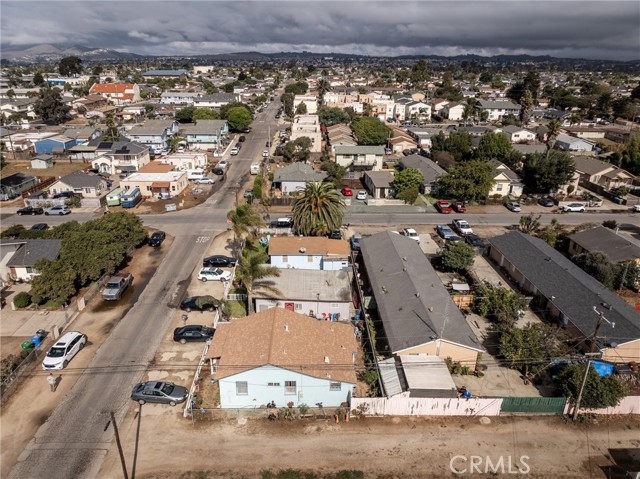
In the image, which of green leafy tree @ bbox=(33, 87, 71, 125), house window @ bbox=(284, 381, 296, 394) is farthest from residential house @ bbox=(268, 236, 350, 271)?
green leafy tree @ bbox=(33, 87, 71, 125)

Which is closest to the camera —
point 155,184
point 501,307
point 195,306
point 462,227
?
point 501,307

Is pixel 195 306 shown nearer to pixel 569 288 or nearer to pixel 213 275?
pixel 213 275

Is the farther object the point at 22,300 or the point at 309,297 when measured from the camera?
the point at 22,300

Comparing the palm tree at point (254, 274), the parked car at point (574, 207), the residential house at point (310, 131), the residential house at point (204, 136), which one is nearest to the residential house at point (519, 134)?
the parked car at point (574, 207)

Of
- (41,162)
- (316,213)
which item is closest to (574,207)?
(316,213)

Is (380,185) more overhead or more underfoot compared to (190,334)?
more overhead

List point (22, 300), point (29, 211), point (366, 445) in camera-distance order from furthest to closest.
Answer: point (29, 211) → point (22, 300) → point (366, 445)

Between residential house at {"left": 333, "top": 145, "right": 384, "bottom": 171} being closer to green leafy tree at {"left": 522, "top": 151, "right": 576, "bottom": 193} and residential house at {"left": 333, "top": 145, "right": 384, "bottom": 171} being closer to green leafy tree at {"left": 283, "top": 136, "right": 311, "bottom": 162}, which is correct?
green leafy tree at {"left": 283, "top": 136, "right": 311, "bottom": 162}
